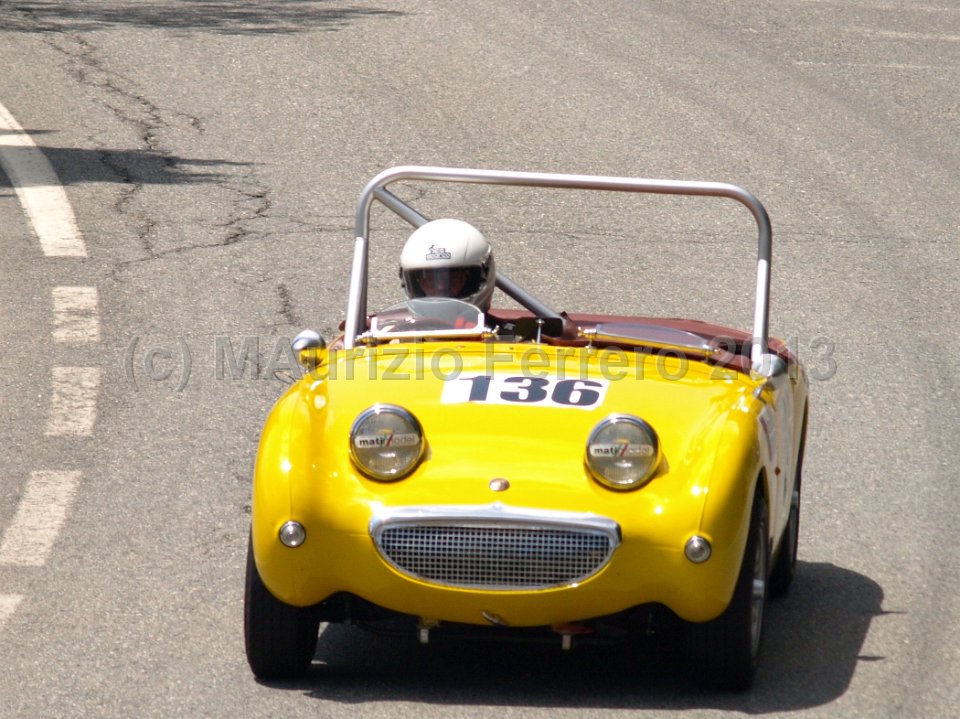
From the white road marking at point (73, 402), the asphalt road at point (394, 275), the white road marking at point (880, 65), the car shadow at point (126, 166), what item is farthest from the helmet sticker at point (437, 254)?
the white road marking at point (880, 65)

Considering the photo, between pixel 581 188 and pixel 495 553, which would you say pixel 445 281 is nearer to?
pixel 581 188

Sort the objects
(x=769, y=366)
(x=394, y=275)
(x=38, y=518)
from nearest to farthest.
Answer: (x=769, y=366), (x=38, y=518), (x=394, y=275)

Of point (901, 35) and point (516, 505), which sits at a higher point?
point (901, 35)

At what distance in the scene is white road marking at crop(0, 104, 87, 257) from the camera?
11.1 metres

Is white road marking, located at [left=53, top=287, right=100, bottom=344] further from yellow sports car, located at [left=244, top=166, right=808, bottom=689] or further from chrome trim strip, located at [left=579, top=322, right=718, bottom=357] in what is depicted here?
yellow sports car, located at [left=244, top=166, right=808, bottom=689]

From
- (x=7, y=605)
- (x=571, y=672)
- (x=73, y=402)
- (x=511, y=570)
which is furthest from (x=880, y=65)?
(x=511, y=570)

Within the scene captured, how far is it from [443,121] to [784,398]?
29.2 ft

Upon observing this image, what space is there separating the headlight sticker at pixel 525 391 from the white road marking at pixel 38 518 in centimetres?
186

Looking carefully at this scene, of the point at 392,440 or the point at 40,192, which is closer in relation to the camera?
the point at 392,440

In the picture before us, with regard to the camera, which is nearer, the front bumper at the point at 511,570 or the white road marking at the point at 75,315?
the front bumper at the point at 511,570

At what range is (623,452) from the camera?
4891 mm

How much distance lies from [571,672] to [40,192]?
808cm

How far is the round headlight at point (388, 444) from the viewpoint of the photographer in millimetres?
4945

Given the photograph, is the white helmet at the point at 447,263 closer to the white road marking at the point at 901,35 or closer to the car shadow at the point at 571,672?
the car shadow at the point at 571,672
